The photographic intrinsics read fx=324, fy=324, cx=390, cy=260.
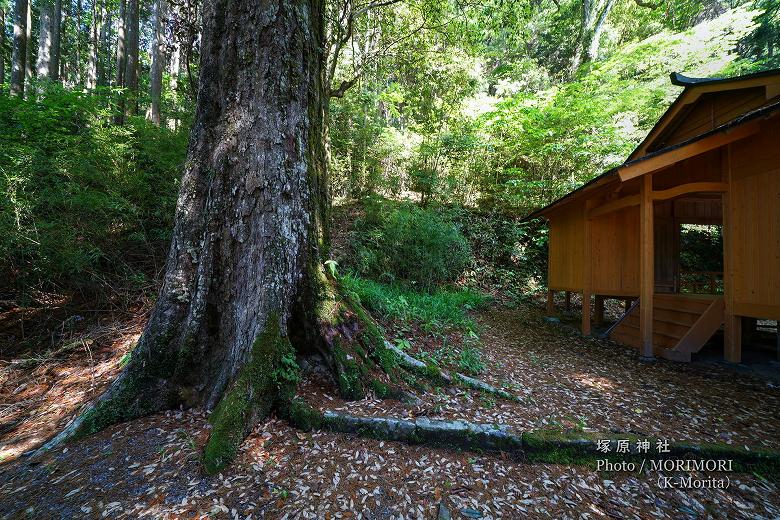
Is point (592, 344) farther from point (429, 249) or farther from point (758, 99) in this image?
point (758, 99)

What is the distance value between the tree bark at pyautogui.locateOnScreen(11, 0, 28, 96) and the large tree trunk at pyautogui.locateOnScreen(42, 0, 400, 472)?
12.8m

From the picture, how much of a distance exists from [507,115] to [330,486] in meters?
13.7

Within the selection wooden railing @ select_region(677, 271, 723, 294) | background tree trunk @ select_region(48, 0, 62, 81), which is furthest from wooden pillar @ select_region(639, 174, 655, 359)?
background tree trunk @ select_region(48, 0, 62, 81)

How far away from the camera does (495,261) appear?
11688mm

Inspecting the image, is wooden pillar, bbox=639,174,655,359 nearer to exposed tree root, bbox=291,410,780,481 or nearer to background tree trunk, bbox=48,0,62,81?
exposed tree root, bbox=291,410,780,481

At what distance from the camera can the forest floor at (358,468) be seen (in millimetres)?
1969

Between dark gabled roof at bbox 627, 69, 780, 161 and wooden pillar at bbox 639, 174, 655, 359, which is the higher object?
dark gabled roof at bbox 627, 69, 780, 161

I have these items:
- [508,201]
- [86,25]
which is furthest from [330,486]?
[86,25]

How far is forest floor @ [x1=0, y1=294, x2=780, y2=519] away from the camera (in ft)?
6.46

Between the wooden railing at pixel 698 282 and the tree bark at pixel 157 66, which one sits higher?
the tree bark at pixel 157 66

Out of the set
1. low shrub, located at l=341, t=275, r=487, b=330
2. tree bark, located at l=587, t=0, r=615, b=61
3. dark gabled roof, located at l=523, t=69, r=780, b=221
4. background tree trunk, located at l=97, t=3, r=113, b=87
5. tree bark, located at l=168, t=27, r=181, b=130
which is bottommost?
low shrub, located at l=341, t=275, r=487, b=330

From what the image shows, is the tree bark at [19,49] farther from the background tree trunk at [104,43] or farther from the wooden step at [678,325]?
the wooden step at [678,325]

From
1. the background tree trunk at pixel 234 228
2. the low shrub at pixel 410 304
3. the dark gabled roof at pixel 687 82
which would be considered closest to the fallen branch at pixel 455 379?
the low shrub at pixel 410 304

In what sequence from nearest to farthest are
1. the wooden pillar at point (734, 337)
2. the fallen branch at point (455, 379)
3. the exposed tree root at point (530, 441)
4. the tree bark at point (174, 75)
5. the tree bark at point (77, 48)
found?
the exposed tree root at point (530, 441) → the fallen branch at point (455, 379) → the wooden pillar at point (734, 337) → the tree bark at point (174, 75) → the tree bark at point (77, 48)
